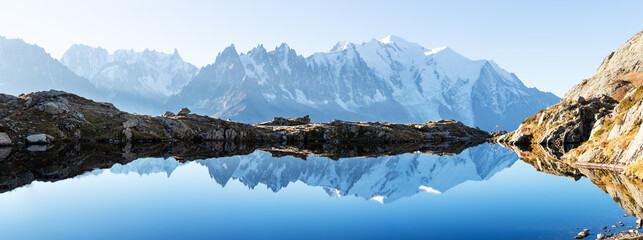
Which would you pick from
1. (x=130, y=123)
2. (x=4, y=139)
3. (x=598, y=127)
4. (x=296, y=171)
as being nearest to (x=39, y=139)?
(x=4, y=139)

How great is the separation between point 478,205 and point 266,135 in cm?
12836

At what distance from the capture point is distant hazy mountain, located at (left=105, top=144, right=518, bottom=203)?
48.8 meters

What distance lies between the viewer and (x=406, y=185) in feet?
174

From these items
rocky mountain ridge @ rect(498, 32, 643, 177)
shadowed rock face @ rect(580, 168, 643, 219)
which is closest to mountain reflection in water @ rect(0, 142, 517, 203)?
rocky mountain ridge @ rect(498, 32, 643, 177)

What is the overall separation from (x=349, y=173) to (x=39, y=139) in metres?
85.1

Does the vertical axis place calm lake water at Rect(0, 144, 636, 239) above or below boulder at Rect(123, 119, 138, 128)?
below

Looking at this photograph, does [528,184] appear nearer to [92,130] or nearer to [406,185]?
[406,185]

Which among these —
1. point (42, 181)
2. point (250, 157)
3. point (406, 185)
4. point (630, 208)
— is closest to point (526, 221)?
point (630, 208)

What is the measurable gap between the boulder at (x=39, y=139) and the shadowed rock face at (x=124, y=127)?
170 cm

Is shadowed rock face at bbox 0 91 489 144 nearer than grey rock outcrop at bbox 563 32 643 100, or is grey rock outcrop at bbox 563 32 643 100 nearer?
shadowed rock face at bbox 0 91 489 144

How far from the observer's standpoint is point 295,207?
120ft

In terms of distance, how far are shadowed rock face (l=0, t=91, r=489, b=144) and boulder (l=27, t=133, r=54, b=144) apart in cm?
170

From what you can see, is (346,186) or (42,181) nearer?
(42,181)

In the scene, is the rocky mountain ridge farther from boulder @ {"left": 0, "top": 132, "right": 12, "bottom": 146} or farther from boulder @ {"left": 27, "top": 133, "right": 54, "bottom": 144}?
boulder @ {"left": 0, "top": 132, "right": 12, "bottom": 146}
